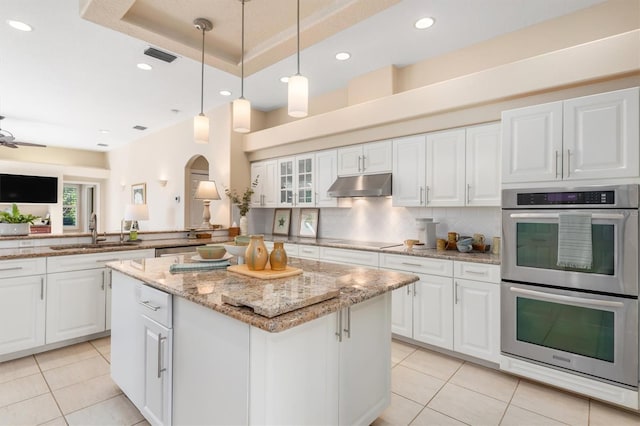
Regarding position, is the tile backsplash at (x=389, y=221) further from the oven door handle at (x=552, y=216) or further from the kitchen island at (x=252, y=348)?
the kitchen island at (x=252, y=348)

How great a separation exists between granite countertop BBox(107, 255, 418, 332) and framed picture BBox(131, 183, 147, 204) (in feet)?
18.1

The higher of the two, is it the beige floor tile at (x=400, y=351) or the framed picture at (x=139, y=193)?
the framed picture at (x=139, y=193)

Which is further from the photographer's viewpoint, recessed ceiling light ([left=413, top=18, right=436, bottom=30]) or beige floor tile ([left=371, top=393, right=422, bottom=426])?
recessed ceiling light ([left=413, top=18, right=436, bottom=30])

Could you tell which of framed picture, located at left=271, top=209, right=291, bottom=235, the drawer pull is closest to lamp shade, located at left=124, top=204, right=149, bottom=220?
framed picture, located at left=271, top=209, right=291, bottom=235

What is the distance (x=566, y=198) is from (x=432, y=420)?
5.79 ft

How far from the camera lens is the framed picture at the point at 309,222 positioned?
4832 millimetres

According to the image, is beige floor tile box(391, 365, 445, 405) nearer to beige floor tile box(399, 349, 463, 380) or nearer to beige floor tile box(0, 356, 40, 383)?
beige floor tile box(399, 349, 463, 380)

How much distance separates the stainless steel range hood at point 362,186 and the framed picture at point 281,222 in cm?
127

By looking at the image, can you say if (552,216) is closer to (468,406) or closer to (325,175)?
(468,406)

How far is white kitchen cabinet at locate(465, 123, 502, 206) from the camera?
2977mm

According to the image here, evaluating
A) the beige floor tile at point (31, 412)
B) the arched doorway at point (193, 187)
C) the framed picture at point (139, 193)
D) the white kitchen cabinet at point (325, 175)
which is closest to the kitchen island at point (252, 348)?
the beige floor tile at point (31, 412)

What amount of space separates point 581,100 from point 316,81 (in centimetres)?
285

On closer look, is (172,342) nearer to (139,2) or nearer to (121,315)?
(121,315)

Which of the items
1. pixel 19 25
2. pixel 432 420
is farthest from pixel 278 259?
pixel 19 25
